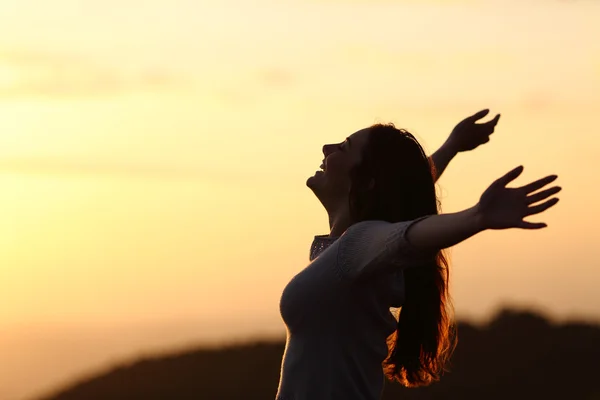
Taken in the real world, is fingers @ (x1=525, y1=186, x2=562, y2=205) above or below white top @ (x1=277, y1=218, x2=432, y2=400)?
above

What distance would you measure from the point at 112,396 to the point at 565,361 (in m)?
8.09

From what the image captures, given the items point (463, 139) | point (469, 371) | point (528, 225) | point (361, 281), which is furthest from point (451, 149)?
point (469, 371)

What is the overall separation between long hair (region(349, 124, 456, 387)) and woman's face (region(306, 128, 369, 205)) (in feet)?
0.17

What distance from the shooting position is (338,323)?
700 centimetres

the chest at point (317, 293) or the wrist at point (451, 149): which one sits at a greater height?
the wrist at point (451, 149)

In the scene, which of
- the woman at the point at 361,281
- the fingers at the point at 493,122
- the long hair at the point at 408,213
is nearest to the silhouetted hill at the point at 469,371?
the fingers at the point at 493,122

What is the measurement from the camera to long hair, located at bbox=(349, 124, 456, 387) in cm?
714

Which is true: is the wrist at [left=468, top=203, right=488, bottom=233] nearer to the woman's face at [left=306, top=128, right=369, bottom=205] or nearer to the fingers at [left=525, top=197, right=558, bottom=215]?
the fingers at [left=525, top=197, right=558, bottom=215]

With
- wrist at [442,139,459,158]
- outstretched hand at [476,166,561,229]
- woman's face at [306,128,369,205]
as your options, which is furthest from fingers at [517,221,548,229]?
wrist at [442,139,459,158]

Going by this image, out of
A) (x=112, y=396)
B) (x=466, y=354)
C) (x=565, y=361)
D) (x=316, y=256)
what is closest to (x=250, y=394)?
(x=112, y=396)

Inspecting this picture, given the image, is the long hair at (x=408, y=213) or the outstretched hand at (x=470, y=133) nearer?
the long hair at (x=408, y=213)

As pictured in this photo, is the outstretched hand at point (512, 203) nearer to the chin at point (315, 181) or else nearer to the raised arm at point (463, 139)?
the chin at point (315, 181)

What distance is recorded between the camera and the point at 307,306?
6.92 metres

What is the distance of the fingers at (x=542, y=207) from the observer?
17.7 feet
